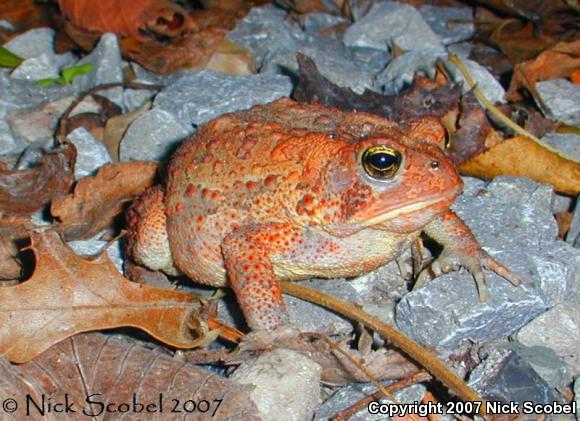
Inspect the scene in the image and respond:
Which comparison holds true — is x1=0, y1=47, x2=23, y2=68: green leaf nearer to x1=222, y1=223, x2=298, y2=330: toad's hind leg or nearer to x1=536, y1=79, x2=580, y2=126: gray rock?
x1=222, y1=223, x2=298, y2=330: toad's hind leg

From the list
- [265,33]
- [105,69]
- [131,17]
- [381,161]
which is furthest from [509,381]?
[131,17]

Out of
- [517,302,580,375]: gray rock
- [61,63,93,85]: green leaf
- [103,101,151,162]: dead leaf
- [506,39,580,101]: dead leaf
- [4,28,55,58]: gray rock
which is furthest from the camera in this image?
[4,28,55,58]: gray rock

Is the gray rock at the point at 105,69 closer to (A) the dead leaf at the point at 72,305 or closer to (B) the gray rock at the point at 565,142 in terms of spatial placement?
(A) the dead leaf at the point at 72,305

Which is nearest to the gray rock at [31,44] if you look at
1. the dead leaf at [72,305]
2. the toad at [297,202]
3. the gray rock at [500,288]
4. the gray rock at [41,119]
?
the gray rock at [41,119]

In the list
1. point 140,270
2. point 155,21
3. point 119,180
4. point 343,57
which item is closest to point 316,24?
point 343,57

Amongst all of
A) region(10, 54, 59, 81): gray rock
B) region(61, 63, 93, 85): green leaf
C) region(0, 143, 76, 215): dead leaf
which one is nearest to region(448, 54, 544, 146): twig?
region(0, 143, 76, 215): dead leaf
